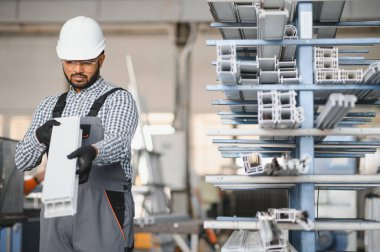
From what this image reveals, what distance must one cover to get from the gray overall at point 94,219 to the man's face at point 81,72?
0.21 m

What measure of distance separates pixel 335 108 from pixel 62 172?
1.14m

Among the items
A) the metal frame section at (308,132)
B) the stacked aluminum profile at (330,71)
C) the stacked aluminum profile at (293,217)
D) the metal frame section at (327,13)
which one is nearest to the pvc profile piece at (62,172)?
the metal frame section at (308,132)

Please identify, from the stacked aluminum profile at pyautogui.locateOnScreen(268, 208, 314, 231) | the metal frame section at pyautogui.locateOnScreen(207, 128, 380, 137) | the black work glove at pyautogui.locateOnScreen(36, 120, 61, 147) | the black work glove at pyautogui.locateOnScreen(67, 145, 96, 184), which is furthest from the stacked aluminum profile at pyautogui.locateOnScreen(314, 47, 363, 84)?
the black work glove at pyautogui.locateOnScreen(36, 120, 61, 147)

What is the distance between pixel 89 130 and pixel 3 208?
87.4 inches

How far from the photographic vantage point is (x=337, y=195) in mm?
8836

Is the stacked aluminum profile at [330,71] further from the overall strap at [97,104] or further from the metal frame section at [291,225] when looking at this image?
the overall strap at [97,104]

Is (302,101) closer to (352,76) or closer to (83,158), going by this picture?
(352,76)

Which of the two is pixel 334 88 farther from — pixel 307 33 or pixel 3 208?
pixel 3 208

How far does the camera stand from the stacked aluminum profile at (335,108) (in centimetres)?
276

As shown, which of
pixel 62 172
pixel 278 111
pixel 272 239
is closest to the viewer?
pixel 272 239

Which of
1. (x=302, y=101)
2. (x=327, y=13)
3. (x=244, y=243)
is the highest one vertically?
(x=327, y=13)

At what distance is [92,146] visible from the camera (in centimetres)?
283

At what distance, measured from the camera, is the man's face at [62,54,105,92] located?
10.4 ft

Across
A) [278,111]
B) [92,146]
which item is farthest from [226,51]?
[92,146]
